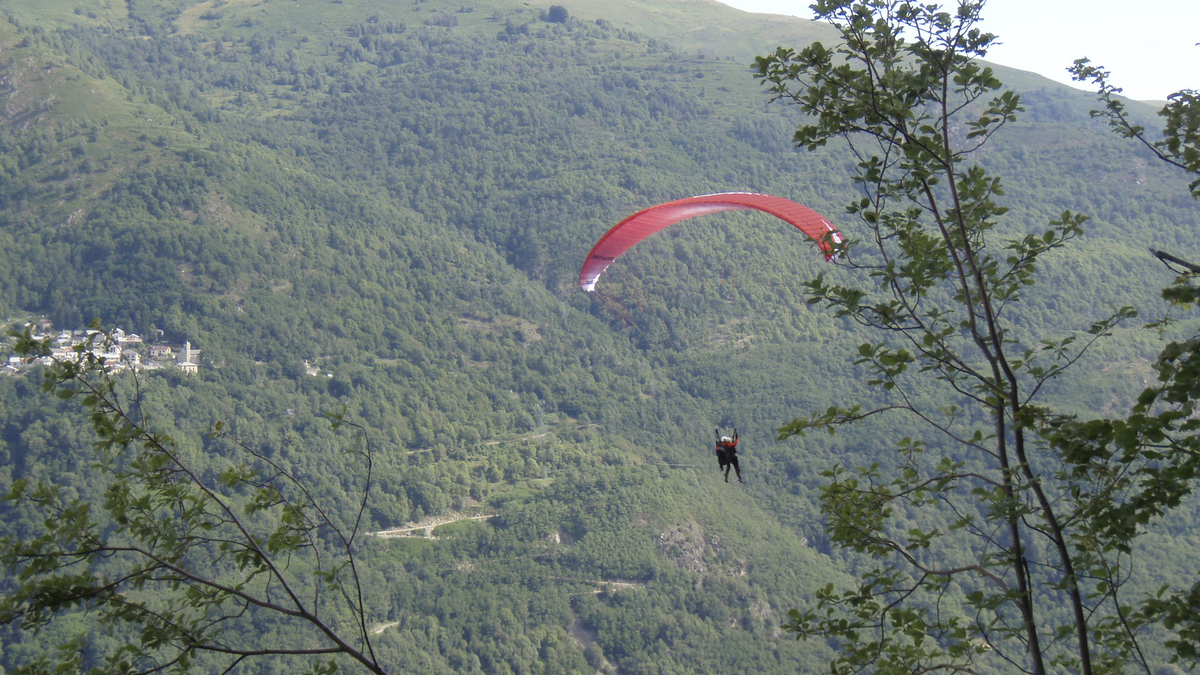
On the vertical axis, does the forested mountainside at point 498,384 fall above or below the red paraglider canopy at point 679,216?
below

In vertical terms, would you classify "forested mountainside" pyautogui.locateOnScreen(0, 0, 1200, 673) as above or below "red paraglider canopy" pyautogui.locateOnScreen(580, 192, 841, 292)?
below

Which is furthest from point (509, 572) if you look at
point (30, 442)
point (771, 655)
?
point (30, 442)

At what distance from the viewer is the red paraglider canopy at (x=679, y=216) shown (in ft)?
126

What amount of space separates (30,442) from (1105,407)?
127200 millimetres

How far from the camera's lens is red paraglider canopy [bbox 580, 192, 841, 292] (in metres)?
38.5

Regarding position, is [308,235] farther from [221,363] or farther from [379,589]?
[379,589]

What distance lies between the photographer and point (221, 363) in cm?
15525

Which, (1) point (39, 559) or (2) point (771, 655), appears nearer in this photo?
(1) point (39, 559)

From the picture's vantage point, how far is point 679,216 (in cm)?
4656

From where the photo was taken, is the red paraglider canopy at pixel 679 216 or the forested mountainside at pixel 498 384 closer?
the red paraglider canopy at pixel 679 216

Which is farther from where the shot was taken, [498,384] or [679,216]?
[498,384]

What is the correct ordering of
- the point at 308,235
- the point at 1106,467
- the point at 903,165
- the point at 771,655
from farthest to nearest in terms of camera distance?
the point at 308,235, the point at 771,655, the point at 903,165, the point at 1106,467

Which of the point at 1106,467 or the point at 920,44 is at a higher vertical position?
the point at 920,44

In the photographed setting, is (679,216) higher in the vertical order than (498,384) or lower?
higher
